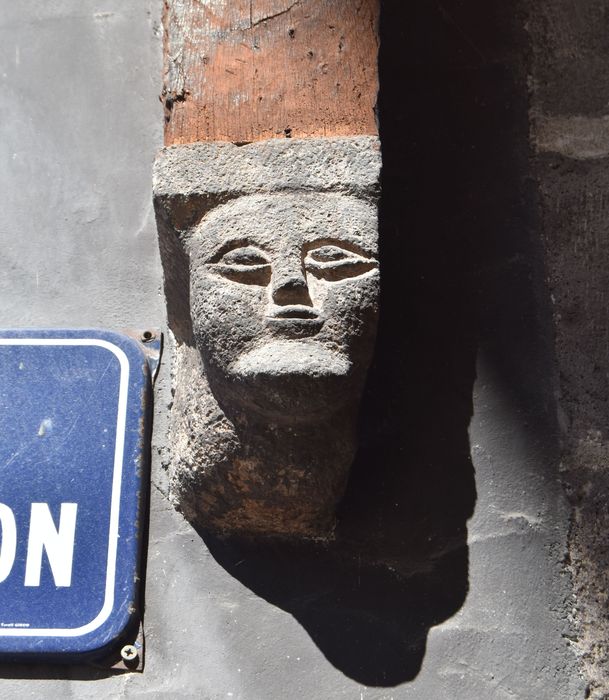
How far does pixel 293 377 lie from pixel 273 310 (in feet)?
0.29

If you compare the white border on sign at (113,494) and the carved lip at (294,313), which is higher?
the carved lip at (294,313)

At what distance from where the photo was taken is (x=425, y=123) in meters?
1.57

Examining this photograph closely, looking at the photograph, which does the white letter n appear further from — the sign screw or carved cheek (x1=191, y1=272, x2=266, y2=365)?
carved cheek (x1=191, y1=272, x2=266, y2=365)

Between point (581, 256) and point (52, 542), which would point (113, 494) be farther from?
point (581, 256)

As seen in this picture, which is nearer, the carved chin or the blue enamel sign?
the carved chin

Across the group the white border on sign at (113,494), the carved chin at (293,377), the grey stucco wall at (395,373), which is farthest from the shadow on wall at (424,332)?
the carved chin at (293,377)

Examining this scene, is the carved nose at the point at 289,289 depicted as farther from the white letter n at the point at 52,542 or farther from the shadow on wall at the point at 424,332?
the white letter n at the point at 52,542

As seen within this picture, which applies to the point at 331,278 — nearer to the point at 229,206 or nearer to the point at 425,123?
the point at 229,206

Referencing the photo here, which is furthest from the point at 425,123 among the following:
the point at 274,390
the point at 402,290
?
the point at 274,390

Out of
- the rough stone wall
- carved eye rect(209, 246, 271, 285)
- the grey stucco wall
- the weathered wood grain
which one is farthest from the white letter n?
the rough stone wall

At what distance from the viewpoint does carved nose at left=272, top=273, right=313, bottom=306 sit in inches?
46.8

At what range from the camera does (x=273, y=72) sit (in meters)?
1.29

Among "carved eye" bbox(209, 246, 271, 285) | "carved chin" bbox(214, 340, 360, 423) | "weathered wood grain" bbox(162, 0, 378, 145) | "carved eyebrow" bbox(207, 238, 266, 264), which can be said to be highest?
"weathered wood grain" bbox(162, 0, 378, 145)

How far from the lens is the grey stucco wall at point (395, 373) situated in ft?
4.33
